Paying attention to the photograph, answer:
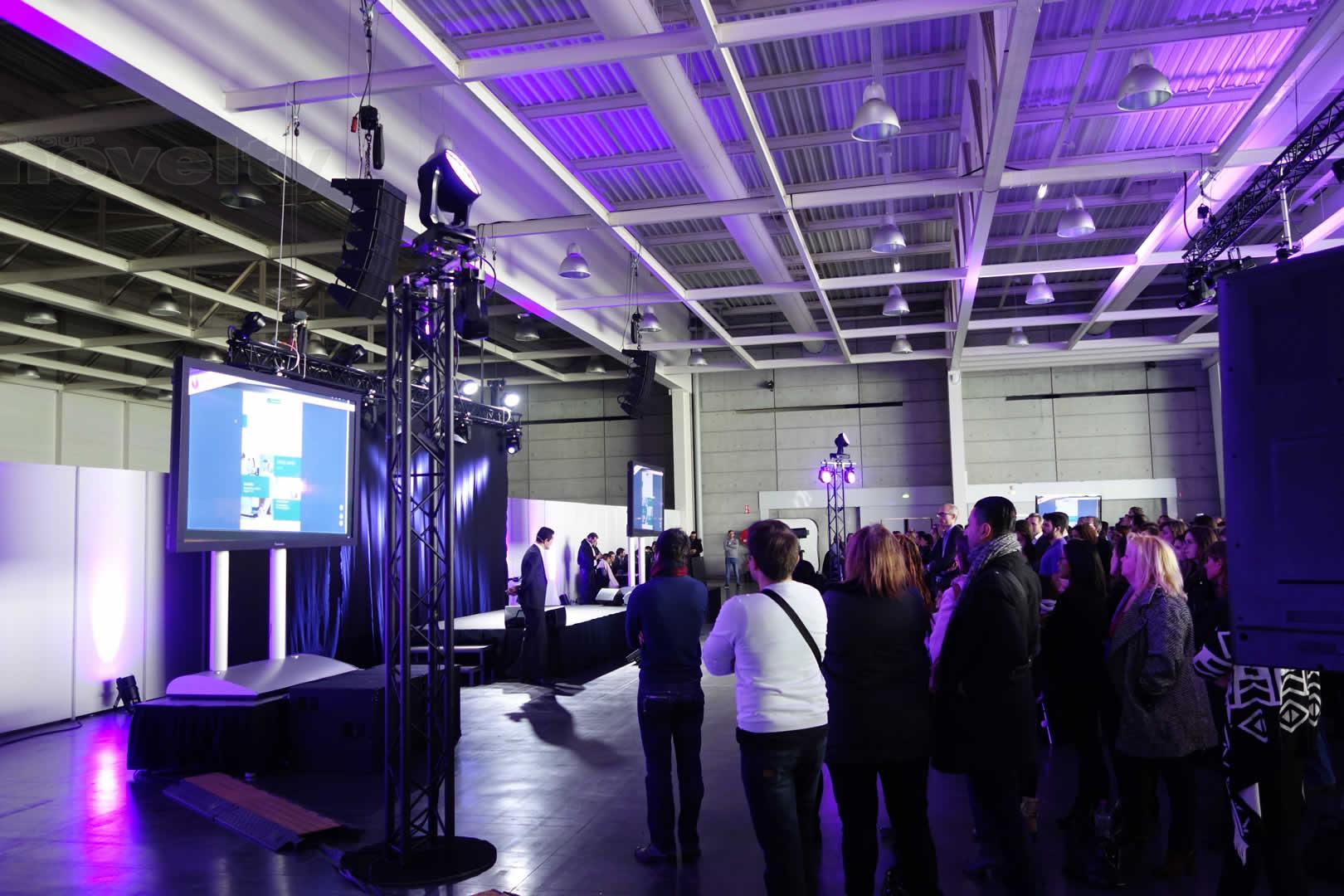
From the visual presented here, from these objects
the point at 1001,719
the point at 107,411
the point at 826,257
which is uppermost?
the point at 826,257

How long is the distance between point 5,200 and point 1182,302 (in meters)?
13.2

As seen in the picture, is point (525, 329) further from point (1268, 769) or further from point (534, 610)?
point (1268, 769)

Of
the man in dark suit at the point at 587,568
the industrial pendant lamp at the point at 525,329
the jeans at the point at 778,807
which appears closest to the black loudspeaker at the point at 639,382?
the industrial pendant lamp at the point at 525,329

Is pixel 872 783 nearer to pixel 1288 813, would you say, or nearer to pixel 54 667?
pixel 1288 813

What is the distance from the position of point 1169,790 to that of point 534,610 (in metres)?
6.30

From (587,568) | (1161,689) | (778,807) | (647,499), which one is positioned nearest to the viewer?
(778,807)

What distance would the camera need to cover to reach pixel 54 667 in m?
7.34

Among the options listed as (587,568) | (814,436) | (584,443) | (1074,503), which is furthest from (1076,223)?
(584,443)

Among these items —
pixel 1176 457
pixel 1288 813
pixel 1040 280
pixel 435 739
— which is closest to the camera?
pixel 1288 813

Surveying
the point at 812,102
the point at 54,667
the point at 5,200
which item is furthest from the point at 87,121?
the point at 812,102

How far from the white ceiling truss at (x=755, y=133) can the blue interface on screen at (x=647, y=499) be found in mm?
2598

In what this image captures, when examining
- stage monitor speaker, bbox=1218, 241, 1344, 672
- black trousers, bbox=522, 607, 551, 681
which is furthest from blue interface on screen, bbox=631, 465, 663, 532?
stage monitor speaker, bbox=1218, 241, 1344, 672

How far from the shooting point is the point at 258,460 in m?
6.00

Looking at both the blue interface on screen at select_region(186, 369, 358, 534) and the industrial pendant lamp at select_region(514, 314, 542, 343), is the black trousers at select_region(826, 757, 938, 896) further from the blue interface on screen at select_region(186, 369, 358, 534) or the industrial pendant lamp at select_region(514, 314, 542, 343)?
the industrial pendant lamp at select_region(514, 314, 542, 343)
